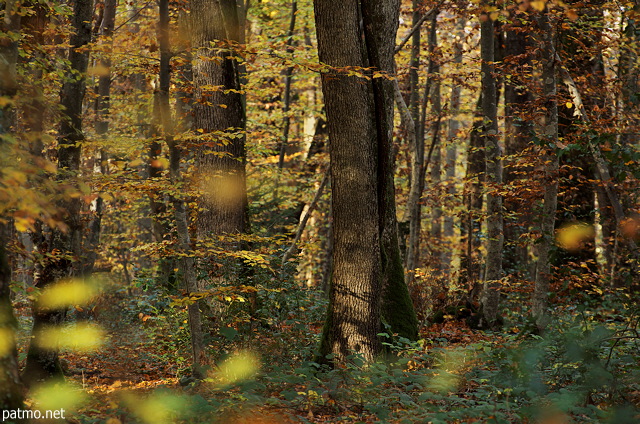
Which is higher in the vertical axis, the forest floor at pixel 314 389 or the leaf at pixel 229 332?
the leaf at pixel 229 332

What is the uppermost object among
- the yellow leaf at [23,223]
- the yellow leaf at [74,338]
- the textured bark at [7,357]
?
the yellow leaf at [23,223]

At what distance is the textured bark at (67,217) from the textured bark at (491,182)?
7105mm

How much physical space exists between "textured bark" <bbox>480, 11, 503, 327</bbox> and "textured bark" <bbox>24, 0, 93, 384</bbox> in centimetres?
710

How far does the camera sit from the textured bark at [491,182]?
10.7 meters

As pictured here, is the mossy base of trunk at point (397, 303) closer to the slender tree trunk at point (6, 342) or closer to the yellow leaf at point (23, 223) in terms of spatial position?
the slender tree trunk at point (6, 342)

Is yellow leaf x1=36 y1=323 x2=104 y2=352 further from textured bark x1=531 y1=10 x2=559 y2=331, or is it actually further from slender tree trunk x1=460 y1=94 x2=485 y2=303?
slender tree trunk x1=460 y1=94 x2=485 y2=303

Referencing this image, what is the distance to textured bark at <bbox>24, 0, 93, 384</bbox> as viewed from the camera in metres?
6.30

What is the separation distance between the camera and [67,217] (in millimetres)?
6531

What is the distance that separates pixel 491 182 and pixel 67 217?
7.65 meters

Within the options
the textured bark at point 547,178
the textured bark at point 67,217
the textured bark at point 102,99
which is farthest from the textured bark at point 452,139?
the textured bark at point 102,99

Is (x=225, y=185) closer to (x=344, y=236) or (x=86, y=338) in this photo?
(x=344, y=236)

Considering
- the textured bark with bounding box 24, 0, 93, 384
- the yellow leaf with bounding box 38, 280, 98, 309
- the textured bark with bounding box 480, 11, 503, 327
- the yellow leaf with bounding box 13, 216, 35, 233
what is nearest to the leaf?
the yellow leaf with bounding box 38, 280, 98, 309

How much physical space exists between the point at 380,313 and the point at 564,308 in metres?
5.29

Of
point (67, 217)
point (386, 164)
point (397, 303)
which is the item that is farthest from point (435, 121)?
point (67, 217)
